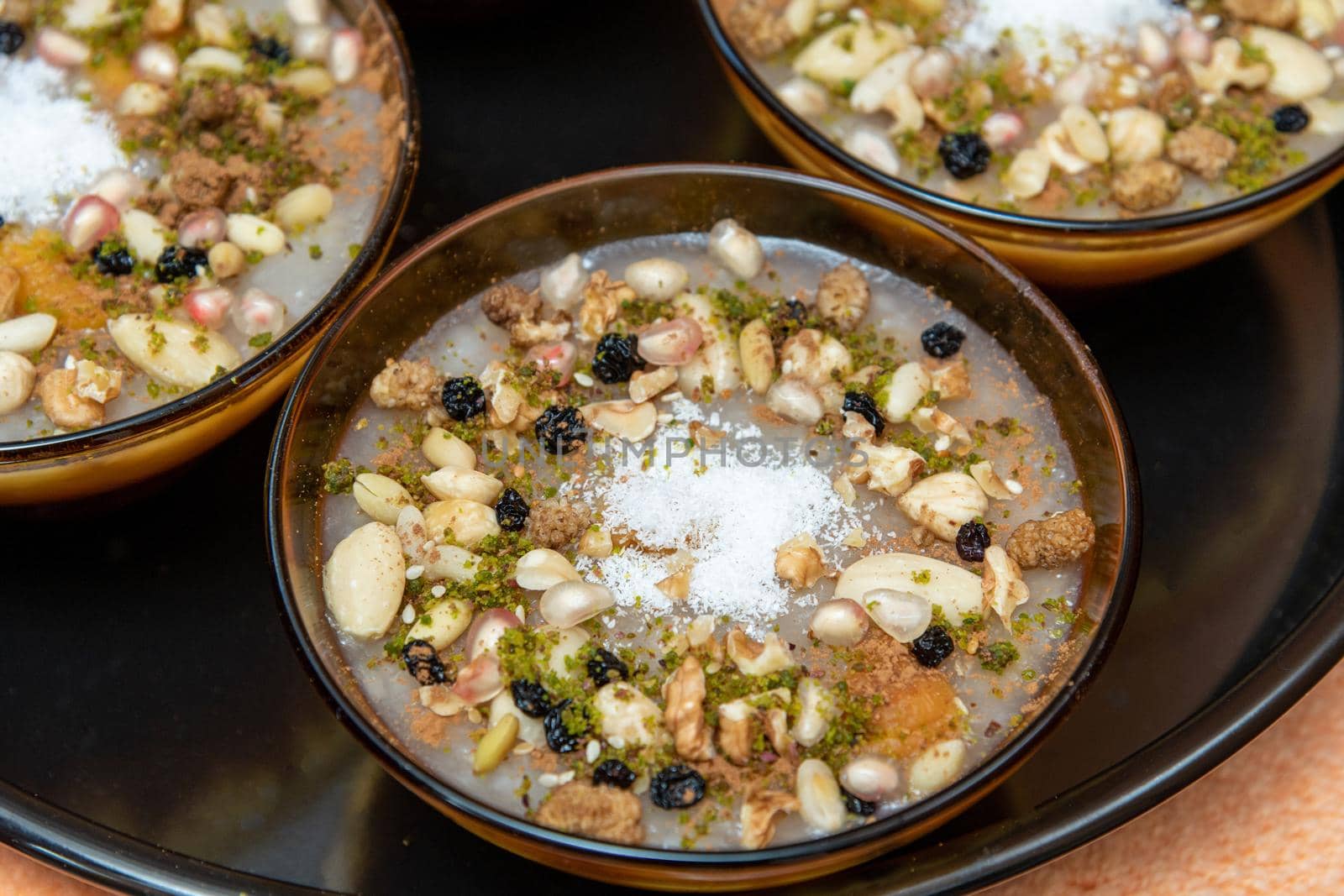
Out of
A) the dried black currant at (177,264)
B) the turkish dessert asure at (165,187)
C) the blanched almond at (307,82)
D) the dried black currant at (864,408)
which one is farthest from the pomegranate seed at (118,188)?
the dried black currant at (864,408)

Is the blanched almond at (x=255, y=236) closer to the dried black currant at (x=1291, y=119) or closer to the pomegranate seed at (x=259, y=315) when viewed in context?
the pomegranate seed at (x=259, y=315)

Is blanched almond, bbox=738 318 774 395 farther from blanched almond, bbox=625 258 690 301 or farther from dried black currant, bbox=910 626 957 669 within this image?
dried black currant, bbox=910 626 957 669

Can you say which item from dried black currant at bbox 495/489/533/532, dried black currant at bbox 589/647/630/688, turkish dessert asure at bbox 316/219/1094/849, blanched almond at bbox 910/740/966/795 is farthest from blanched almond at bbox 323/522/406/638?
blanched almond at bbox 910/740/966/795

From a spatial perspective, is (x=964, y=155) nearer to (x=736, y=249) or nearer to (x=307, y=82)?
(x=736, y=249)

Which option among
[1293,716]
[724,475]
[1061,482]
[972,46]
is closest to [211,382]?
[724,475]

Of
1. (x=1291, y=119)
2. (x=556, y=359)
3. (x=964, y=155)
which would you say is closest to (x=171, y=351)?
(x=556, y=359)

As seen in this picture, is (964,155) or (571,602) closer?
(571,602)

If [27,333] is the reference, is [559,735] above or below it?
below
